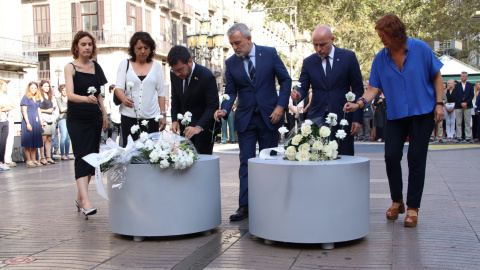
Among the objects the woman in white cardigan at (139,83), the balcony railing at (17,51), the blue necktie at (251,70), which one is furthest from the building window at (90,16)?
the blue necktie at (251,70)

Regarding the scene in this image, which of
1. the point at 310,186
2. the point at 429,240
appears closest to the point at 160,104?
the point at 310,186

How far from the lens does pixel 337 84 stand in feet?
19.7

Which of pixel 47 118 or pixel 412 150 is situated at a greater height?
pixel 47 118

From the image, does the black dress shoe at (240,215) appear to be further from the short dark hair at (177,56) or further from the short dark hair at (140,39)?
the short dark hair at (140,39)

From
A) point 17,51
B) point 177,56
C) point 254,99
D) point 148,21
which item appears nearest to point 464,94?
point 254,99

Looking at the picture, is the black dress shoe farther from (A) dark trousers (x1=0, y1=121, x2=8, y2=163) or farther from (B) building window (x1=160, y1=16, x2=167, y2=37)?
(B) building window (x1=160, y1=16, x2=167, y2=37)

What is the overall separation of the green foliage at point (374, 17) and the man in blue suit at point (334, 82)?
3758cm

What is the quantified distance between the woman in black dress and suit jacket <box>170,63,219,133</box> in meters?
0.98

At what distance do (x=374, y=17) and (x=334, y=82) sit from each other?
4288 cm

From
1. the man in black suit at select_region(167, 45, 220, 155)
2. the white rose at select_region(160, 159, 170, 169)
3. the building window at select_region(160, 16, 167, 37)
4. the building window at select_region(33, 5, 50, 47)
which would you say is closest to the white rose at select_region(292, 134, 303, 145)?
the white rose at select_region(160, 159, 170, 169)

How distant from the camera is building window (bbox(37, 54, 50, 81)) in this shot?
4188cm

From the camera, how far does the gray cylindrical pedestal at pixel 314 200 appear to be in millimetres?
4629

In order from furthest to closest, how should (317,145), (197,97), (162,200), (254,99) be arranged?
(197,97)
(254,99)
(162,200)
(317,145)

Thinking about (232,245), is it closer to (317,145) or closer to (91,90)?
(317,145)
